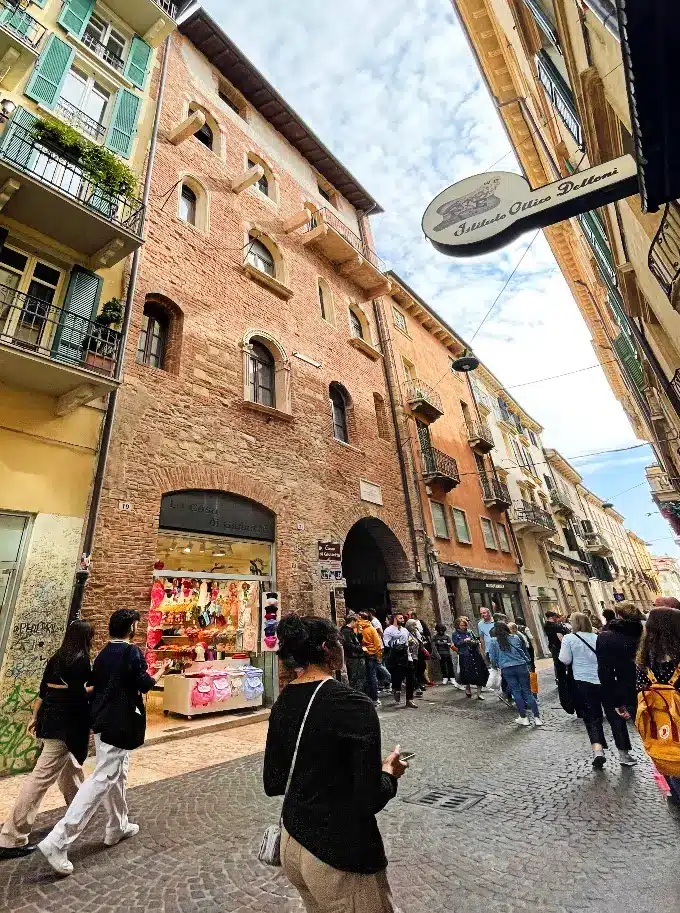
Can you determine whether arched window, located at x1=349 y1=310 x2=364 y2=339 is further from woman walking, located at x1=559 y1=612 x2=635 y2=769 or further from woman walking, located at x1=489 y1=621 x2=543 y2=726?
woman walking, located at x1=559 y1=612 x2=635 y2=769

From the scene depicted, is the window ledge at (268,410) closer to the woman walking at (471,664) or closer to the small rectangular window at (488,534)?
the woman walking at (471,664)

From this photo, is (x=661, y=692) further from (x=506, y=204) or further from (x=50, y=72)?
(x=50, y=72)

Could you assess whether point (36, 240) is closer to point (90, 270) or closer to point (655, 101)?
point (90, 270)

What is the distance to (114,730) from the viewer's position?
3465 mm

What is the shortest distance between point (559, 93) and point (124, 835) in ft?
43.5

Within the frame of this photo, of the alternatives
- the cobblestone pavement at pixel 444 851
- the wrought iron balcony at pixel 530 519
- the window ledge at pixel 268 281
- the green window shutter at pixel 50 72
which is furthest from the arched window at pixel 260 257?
the wrought iron balcony at pixel 530 519

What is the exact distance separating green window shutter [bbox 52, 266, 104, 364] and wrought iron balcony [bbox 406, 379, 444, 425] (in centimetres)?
1170

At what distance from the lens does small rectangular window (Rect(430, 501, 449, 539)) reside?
52.4ft

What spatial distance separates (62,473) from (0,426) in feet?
3.46

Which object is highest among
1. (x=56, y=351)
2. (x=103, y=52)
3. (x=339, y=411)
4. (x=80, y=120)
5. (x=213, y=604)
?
(x=103, y=52)

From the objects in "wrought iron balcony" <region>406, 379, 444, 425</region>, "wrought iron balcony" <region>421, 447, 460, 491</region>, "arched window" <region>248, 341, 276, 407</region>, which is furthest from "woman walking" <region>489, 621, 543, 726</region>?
"wrought iron balcony" <region>406, 379, 444, 425</region>

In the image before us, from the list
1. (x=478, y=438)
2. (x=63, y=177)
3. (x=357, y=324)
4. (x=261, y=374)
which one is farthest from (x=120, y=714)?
(x=478, y=438)

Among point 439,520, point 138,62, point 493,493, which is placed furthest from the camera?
point 493,493

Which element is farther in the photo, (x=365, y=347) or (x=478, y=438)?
Result: (x=478, y=438)
